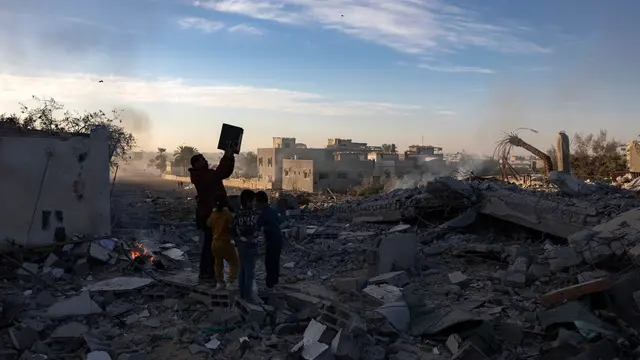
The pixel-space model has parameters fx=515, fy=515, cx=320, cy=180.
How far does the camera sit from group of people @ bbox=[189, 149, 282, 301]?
5.60 metres

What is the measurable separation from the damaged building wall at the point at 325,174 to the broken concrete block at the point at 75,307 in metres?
32.3

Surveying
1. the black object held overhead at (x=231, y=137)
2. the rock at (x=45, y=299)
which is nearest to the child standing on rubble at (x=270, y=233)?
the black object held overhead at (x=231, y=137)

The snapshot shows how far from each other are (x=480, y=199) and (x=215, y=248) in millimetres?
6687

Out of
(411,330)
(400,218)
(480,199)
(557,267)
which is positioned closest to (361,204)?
(400,218)

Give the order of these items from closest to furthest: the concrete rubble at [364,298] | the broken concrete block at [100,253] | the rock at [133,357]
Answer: the rock at [133,357] → the concrete rubble at [364,298] → the broken concrete block at [100,253]

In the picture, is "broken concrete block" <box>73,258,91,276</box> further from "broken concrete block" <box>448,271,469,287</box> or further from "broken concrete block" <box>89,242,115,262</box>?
"broken concrete block" <box>448,271,469,287</box>

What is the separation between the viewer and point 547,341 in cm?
494

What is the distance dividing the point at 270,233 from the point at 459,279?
2594 mm

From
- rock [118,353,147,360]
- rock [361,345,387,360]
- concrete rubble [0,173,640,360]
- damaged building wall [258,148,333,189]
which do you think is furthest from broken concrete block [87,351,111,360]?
damaged building wall [258,148,333,189]

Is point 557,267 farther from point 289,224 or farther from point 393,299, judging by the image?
point 289,224

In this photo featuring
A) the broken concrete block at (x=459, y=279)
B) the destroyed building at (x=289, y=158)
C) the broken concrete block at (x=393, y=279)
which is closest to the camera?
the broken concrete block at (x=393, y=279)

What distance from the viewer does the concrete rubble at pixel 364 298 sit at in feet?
15.6

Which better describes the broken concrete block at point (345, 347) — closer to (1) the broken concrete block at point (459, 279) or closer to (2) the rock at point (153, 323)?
(2) the rock at point (153, 323)

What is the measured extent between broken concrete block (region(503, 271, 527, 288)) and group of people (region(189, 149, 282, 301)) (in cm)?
292
